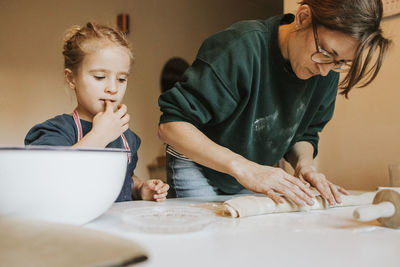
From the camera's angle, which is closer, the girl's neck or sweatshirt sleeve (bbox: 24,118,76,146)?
sweatshirt sleeve (bbox: 24,118,76,146)

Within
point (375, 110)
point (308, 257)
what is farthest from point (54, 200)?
point (375, 110)

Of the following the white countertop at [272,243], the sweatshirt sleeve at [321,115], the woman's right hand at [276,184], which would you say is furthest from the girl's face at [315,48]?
the white countertop at [272,243]

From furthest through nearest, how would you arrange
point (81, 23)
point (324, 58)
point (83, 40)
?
point (81, 23)
point (83, 40)
point (324, 58)

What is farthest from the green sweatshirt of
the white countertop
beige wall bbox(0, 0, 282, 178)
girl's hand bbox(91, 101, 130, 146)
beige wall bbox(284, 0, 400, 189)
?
beige wall bbox(0, 0, 282, 178)

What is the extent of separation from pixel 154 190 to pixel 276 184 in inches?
15.9

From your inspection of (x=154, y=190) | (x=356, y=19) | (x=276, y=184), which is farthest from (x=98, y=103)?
(x=356, y=19)

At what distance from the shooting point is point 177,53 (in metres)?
4.74

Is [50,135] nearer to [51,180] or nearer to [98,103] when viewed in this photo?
[98,103]

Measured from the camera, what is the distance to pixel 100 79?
120cm

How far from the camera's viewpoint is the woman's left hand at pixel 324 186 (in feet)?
2.92

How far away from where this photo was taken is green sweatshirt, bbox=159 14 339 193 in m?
1.08

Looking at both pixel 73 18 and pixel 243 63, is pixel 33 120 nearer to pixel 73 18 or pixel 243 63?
pixel 73 18

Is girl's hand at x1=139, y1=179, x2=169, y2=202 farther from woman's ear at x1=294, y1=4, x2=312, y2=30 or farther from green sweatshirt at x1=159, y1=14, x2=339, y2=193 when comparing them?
woman's ear at x1=294, y1=4, x2=312, y2=30

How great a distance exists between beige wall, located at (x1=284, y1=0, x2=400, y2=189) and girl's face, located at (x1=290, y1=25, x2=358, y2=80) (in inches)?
36.8
